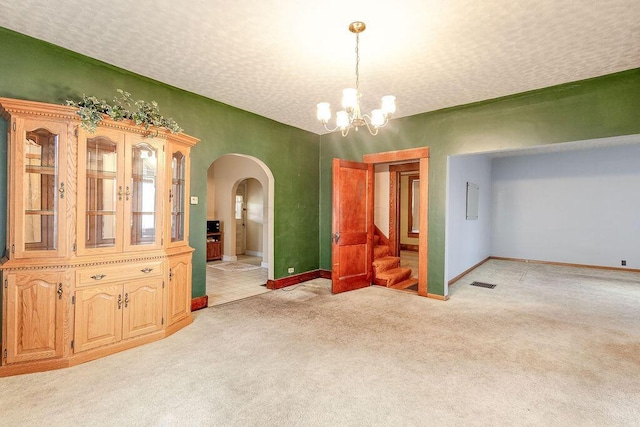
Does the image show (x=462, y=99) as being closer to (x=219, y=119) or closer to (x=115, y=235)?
(x=219, y=119)

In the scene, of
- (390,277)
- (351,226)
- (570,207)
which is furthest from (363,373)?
(570,207)

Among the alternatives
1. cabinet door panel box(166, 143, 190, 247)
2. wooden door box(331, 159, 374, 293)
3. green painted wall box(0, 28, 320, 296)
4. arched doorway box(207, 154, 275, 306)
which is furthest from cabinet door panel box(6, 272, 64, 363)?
arched doorway box(207, 154, 275, 306)

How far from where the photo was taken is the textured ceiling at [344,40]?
7.71 ft

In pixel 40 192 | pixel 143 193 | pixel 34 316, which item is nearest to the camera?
pixel 34 316

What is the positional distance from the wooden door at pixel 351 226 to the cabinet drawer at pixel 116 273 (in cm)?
266

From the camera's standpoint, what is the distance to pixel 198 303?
13.4ft

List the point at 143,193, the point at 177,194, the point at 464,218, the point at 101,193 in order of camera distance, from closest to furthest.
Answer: the point at 101,193 → the point at 143,193 → the point at 177,194 → the point at 464,218

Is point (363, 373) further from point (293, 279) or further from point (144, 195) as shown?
point (293, 279)

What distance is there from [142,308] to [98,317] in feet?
1.17

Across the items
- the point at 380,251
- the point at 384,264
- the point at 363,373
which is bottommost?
the point at 363,373

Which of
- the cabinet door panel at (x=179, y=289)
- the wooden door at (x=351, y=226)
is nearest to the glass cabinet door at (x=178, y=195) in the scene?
the cabinet door panel at (x=179, y=289)

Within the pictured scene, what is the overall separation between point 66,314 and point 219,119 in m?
2.94

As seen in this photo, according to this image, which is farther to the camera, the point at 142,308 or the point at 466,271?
the point at 466,271

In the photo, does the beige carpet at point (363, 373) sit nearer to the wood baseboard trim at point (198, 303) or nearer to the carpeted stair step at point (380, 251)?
the wood baseboard trim at point (198, 303)
